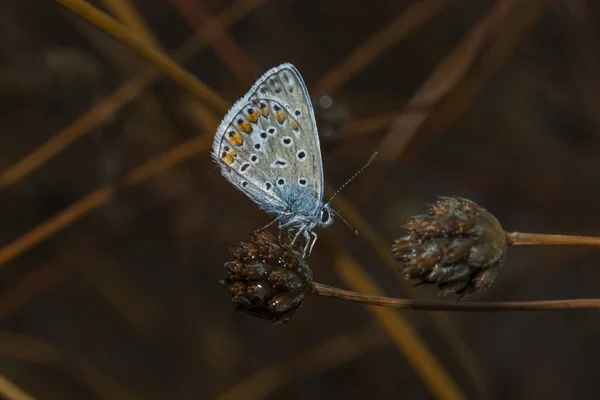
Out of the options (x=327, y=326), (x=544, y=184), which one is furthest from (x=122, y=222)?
(x=544, y=184)

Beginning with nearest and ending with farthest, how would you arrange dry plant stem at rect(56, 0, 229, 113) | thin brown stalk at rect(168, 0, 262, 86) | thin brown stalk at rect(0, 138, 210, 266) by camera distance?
dry plant stem at rect(56, 0, 229, 113) < thin brown stalk at rect(0, 138, 210, 266) < thin brown stalk at rect(168, 0, 262, 86)

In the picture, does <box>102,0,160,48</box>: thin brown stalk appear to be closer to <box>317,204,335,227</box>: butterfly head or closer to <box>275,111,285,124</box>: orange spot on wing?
<box>275,111,285,124</box>: orange spot on wing

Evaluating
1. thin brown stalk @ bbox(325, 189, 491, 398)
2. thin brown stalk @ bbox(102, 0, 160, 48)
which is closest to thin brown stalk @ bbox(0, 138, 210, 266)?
thin brown stalk @ bbox(102, 0, 160, 48)

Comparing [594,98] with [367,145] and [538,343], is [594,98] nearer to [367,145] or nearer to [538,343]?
[367,145]

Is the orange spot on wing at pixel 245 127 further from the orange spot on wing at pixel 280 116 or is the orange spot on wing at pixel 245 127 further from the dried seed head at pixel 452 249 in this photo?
the dried seed head at pixel 452 249

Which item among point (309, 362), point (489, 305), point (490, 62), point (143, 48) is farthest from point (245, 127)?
point (309, 362)

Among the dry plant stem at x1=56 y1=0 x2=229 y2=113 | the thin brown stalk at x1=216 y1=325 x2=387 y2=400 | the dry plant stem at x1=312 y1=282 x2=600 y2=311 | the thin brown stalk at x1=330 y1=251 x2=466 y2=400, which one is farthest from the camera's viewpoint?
the thin brown stalk at x1=216 y1=325 x2=387 y2=400
